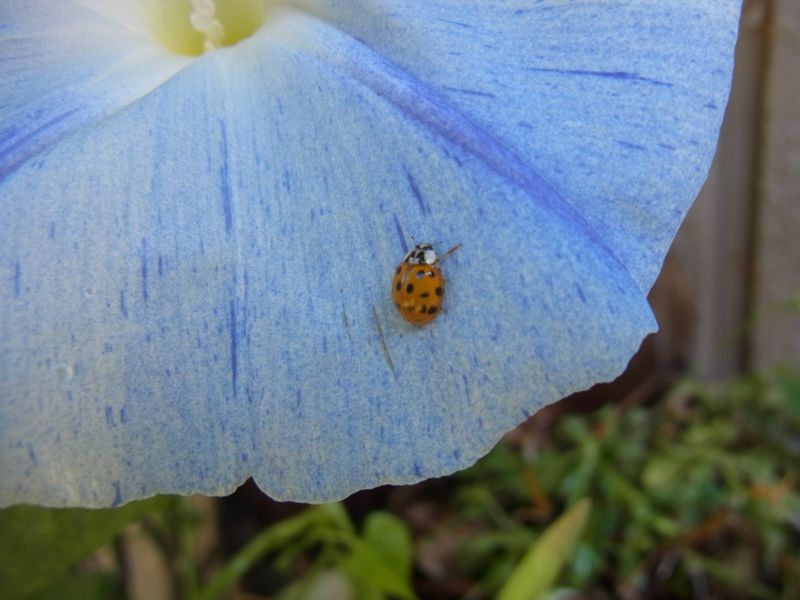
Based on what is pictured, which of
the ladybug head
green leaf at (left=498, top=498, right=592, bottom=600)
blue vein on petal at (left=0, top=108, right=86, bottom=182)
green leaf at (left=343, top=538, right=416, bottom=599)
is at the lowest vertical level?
green leaf at (left=498, top=498, right=592, bottom=600)

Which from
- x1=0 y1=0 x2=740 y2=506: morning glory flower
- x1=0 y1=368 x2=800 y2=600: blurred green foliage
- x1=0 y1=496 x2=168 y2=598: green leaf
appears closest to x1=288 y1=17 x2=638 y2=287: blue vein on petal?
x1=0 y1=0 x2=740 y2=506: morning glory flower

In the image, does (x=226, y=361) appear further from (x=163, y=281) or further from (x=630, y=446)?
(x=630, y=446)

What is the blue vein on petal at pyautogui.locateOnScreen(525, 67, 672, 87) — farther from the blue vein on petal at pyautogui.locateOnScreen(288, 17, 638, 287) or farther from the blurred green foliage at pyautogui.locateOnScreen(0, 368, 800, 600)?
the blurred green foliage at pyautogui.locateOnScreen(0, 368, 800, 600)

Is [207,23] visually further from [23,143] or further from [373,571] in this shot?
[373,571]

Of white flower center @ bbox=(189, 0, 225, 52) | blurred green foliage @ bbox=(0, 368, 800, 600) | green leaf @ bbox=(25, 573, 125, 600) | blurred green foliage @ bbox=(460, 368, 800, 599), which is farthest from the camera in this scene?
blurred green foliage @ bbox=(460, 368, 800, 599)

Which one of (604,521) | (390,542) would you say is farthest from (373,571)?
(604,521)

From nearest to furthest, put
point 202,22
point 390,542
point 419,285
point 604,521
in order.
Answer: point 419,285 → point 202,22 → point 390,542 → point 604,521
